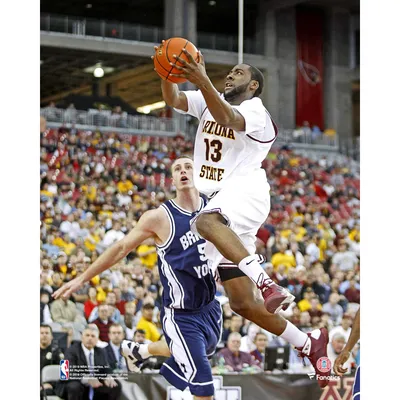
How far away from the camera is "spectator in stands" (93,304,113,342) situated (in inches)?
328

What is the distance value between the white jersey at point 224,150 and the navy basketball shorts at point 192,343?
2.93ft

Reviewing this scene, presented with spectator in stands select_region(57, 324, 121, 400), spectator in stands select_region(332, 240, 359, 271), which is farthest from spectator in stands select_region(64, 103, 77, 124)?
spectator in stands select_region(57, 324, 121, 400)

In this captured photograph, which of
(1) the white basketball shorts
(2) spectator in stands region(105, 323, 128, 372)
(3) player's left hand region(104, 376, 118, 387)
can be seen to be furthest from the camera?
(2) spectator in stands region(105, 323, 128, 372)

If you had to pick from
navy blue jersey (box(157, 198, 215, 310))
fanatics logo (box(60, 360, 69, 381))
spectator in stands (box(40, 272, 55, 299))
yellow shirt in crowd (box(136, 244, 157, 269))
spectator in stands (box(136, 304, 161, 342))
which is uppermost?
navy blue jersey (box(157, 198, 215, 310))

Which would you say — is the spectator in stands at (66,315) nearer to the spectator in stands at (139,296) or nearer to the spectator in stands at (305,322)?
the spectator in stands at (139,296)

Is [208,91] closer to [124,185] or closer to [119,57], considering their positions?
[124,185]

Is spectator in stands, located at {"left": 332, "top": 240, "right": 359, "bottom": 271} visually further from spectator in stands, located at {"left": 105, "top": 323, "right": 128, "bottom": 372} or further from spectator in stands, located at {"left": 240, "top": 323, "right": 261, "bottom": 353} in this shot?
spectator in stands, located at {"left": 105, "top": 323, "right": 128, "bottom": 372}

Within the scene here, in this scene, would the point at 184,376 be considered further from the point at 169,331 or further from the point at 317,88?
the point at 317,88

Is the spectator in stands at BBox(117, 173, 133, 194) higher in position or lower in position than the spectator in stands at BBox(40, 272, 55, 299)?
higher

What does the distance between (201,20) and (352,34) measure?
333 centimetres

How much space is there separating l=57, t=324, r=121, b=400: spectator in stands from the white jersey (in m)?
2.65

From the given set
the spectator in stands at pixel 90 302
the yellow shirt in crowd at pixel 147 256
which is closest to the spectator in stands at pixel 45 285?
the spectator in stands at pixel 90 302

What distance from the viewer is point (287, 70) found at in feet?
59.3
